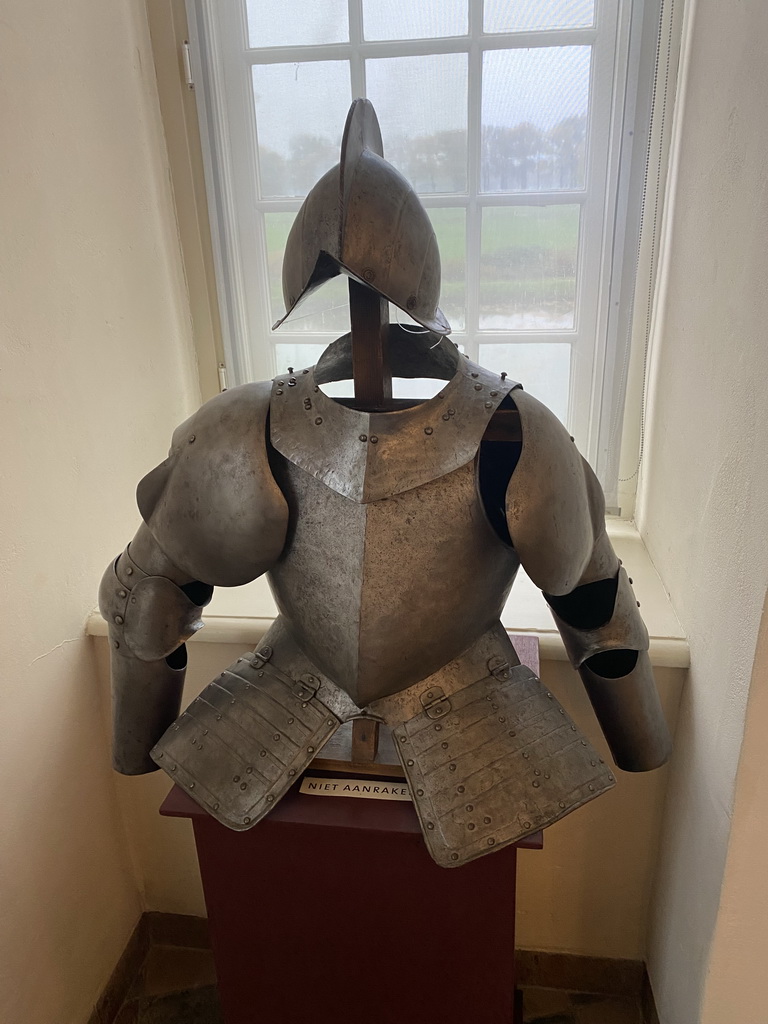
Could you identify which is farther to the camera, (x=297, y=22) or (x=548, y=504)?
(x=297, y=22)

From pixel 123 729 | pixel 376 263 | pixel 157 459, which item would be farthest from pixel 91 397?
pixel 376 263

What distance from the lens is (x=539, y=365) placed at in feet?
4.99

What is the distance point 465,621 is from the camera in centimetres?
88

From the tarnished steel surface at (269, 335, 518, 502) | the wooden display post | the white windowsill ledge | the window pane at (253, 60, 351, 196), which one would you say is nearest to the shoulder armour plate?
the tarnished steel surface at (269, 335, 518, 502)

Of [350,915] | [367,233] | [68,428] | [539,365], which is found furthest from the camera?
[539,365]

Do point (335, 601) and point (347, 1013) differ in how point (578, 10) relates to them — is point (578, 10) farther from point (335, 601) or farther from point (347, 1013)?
point (347, 1013)

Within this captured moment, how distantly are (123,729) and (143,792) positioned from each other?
0.41 meters

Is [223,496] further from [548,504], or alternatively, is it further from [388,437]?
[548,504]

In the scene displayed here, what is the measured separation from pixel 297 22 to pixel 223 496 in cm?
102

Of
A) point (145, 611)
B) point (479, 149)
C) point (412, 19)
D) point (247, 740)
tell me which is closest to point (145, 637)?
point (145, 611)

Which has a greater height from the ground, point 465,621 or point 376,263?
point 376,263

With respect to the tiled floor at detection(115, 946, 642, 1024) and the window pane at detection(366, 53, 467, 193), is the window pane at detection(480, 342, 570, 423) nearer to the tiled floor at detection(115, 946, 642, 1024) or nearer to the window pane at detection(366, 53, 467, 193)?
the window pane at detection(366, 53, 467, 193)

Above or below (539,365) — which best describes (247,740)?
below

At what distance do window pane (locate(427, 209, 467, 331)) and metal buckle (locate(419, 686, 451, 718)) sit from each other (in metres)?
0.78
